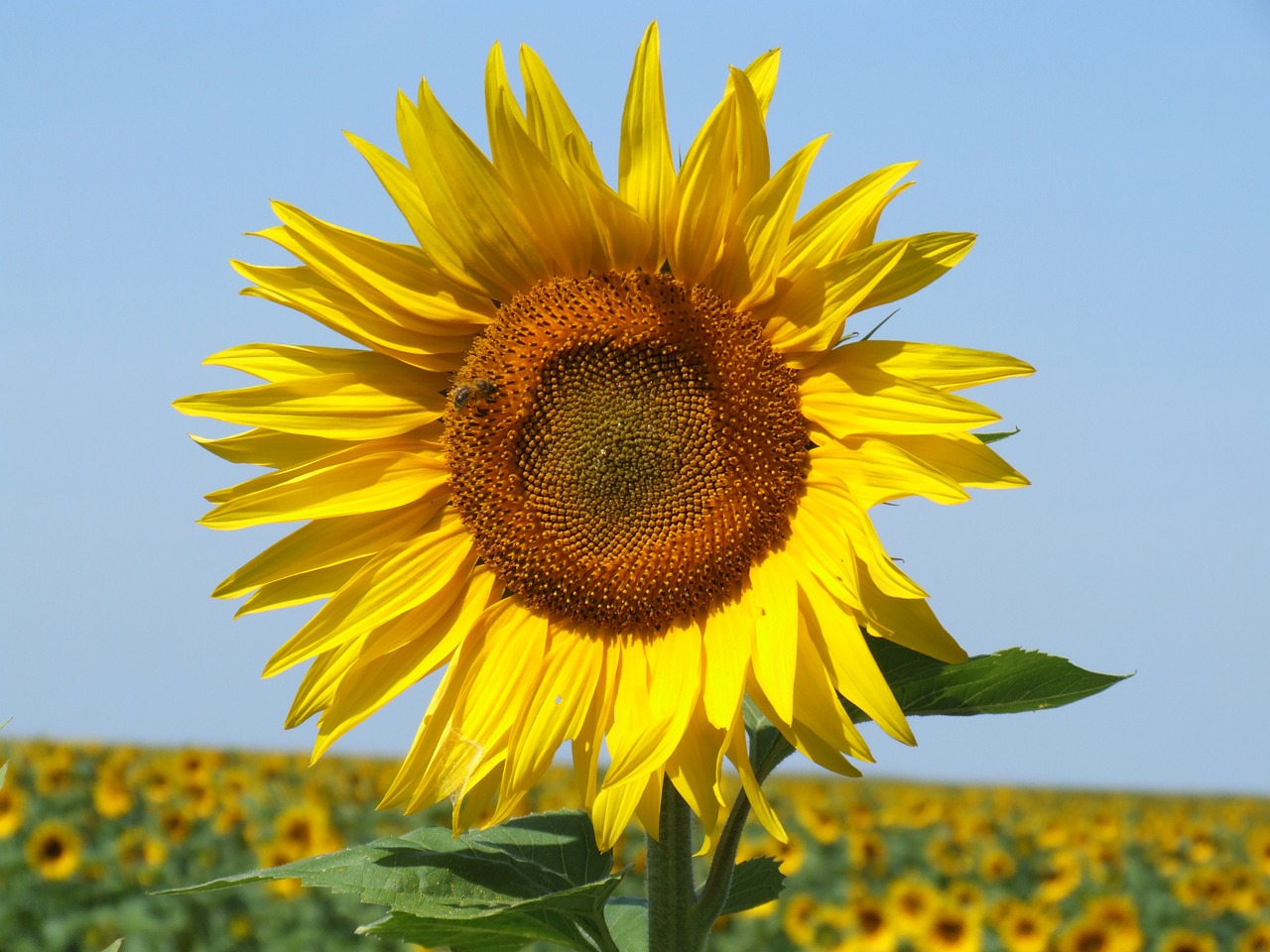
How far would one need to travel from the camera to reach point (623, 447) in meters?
2.82

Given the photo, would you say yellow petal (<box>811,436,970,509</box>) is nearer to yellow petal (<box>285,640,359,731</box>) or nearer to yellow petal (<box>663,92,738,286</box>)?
yellow petal (<box>663,92,738,286</box>)

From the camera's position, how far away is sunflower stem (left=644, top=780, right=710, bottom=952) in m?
2.72

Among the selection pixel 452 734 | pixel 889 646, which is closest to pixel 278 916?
pixel 452 734

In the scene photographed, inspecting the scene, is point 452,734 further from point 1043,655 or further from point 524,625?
point 1043,655

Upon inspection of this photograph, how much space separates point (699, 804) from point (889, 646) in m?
0.47

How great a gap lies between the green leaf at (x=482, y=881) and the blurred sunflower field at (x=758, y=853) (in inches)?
213

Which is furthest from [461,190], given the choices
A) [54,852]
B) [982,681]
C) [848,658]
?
[54,852]

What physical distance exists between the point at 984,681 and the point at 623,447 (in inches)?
34.0

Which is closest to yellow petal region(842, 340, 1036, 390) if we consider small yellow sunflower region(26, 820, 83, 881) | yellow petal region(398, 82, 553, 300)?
yellow petal region(398, 82, 553, 300)

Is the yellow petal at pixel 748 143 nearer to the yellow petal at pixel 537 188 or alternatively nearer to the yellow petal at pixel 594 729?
the yellow petal at pixel 537 188

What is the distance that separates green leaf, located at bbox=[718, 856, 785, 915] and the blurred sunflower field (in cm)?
545

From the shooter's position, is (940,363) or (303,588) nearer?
(940,363)

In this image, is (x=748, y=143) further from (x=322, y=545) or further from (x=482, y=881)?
(x=482, y=881)

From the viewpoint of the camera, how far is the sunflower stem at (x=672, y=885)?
2.72 meters
